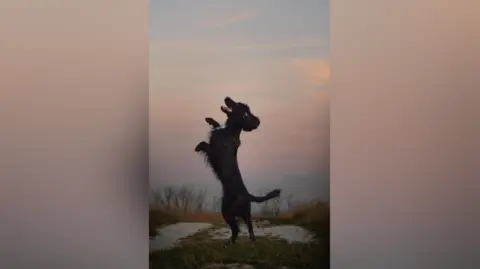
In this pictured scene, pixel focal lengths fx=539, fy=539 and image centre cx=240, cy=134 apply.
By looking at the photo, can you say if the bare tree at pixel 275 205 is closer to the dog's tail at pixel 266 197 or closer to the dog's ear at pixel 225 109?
the dog's tail at pixel 266 197

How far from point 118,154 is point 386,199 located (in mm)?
897

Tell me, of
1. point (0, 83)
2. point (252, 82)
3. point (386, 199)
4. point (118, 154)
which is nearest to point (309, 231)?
point (386, 199)

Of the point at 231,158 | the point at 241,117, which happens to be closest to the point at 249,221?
the point at 231,158

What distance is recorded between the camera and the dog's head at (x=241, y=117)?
5.87ft

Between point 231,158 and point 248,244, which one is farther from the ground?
point 231,158

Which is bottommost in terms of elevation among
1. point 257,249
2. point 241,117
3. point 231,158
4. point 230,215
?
point 257,249

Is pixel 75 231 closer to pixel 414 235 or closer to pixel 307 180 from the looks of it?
pixel 307 180

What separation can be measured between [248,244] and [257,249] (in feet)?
0.11

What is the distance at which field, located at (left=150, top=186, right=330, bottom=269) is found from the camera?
1773mm

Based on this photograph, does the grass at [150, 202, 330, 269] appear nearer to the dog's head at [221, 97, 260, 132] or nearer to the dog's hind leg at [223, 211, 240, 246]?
the dog's hind leg at [223, 211, 240, 246]

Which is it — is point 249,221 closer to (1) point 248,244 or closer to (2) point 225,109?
(1) point 248,244

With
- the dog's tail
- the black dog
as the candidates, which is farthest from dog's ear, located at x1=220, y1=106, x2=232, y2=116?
the dog's tail

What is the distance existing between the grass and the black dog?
0.14ft

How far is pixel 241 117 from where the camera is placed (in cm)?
179
